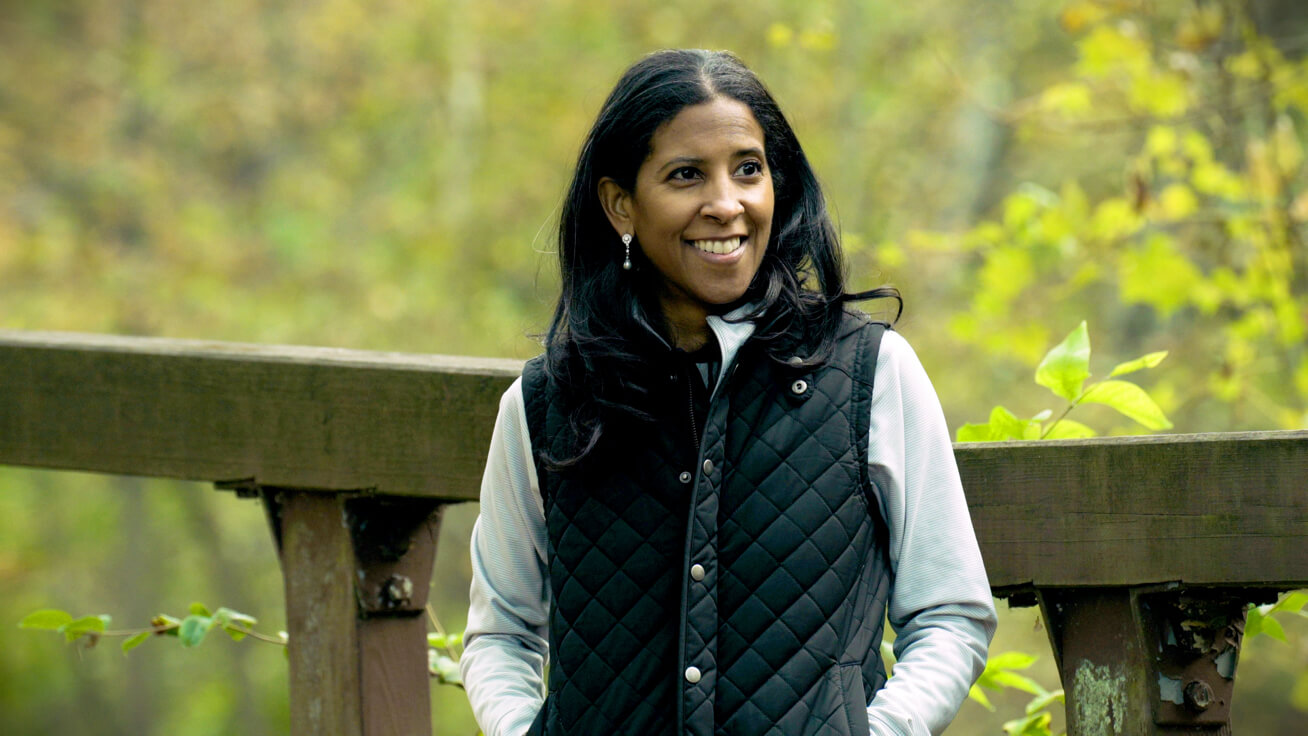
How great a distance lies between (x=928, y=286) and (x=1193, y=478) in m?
9.32

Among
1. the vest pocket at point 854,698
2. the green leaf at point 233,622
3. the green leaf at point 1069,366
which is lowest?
the vest pocket at point 854,698

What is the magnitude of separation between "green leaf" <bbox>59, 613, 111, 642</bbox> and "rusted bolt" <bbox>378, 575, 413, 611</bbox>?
515 mm

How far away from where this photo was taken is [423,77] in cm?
1209

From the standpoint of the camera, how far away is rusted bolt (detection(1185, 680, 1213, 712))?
1.56 metres

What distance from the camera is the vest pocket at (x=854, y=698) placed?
149cm

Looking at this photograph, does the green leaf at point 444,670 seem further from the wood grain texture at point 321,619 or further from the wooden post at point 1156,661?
the wooden post at point 1156,661

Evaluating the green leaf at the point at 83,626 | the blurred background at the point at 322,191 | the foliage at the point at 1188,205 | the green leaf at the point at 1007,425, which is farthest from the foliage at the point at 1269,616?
the blurred background at the point at 322,191

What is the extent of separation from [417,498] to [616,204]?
1.79 ft

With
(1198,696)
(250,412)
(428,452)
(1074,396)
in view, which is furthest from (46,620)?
(1198,696)

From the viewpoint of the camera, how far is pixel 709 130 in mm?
1700

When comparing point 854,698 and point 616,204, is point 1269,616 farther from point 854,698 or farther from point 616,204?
point 616,204

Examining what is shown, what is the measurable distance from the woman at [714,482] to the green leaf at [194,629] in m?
0.56

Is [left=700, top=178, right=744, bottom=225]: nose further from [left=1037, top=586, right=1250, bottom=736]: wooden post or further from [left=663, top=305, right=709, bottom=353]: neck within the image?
[left=1037, top=586, right=1250, bottom=736]: wooden post

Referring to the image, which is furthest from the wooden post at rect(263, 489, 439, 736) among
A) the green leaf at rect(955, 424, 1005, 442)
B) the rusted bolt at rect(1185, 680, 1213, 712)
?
the rusted bolt at rect(1185, 680, 1213, 712)
